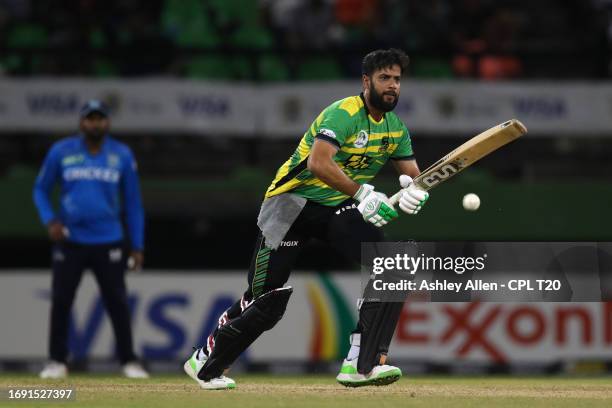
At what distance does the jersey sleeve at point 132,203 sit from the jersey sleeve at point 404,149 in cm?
290

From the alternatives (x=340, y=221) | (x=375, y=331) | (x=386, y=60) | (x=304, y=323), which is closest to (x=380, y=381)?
(x=375, y=331)

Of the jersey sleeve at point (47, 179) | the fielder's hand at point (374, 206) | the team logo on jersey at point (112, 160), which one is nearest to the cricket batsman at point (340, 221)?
the fielder's hand at point (374, 206)

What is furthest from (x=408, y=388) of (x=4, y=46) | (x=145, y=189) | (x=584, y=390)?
(x=4, y=46)

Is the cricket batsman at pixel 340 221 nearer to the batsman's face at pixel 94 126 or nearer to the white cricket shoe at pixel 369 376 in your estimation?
the white cricket shoe at pixel 369 376

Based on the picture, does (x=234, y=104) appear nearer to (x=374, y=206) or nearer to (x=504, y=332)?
(x=504, y=332)

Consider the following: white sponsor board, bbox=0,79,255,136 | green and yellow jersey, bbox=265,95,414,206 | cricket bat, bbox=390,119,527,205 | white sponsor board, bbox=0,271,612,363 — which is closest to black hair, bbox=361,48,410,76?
green and yellow jersey, bbox=265,95,414,206

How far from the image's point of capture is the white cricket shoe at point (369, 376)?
25.9 feet

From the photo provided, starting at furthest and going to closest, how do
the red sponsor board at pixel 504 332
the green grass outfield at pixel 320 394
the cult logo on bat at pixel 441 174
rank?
the red sponsor board at pixel 504 332 < the cult logo on bat at pixel 441 174 < the green grass outfield at pixel 320 394

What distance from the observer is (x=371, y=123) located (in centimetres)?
791

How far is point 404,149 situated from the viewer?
27.0ft

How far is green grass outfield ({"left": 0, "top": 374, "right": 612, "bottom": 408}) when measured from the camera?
291 inches

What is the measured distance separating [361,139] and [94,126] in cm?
316

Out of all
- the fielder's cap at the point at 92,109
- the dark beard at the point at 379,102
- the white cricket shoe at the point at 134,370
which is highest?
the dark beard at the point at 379,102

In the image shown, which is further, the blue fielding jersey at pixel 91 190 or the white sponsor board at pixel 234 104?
the white sponsor board at pixel 234 104
